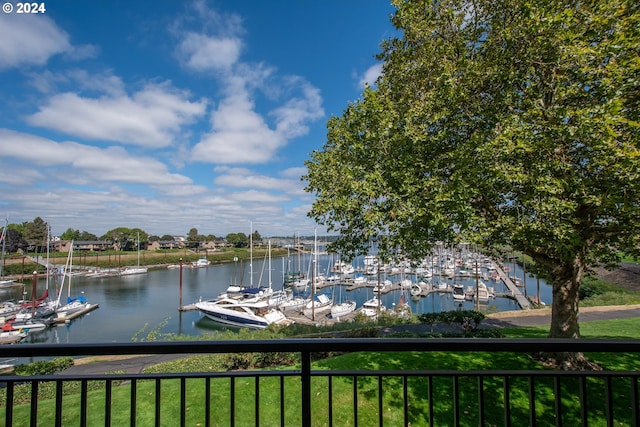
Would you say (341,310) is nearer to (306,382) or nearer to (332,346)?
(306,382)

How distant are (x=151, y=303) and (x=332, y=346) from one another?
39455mm

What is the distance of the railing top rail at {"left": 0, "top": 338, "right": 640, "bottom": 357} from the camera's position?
1.69 metres

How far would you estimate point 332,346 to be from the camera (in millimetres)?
1718

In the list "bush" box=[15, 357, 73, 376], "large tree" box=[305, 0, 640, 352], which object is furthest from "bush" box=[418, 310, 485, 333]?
"bush" box=[15, 357, 73, 376]

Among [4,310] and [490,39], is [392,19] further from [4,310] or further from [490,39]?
[4,310]

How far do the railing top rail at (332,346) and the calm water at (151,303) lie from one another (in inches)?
530

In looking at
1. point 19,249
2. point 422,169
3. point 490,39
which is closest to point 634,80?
point 490,39

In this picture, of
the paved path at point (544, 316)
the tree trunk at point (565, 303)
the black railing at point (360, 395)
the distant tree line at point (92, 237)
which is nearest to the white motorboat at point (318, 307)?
the paved path at point (544, 316)

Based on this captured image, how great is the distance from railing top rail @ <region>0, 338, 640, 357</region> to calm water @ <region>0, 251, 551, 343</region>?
13.5m

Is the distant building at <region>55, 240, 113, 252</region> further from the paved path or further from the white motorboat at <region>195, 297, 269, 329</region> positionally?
the paved path

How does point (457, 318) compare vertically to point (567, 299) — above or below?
below

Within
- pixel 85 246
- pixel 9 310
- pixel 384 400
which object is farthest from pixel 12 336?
pixel 85 246

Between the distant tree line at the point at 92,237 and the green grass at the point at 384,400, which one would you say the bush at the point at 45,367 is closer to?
the green grass at the point at 384,400

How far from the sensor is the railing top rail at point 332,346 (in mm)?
1693
